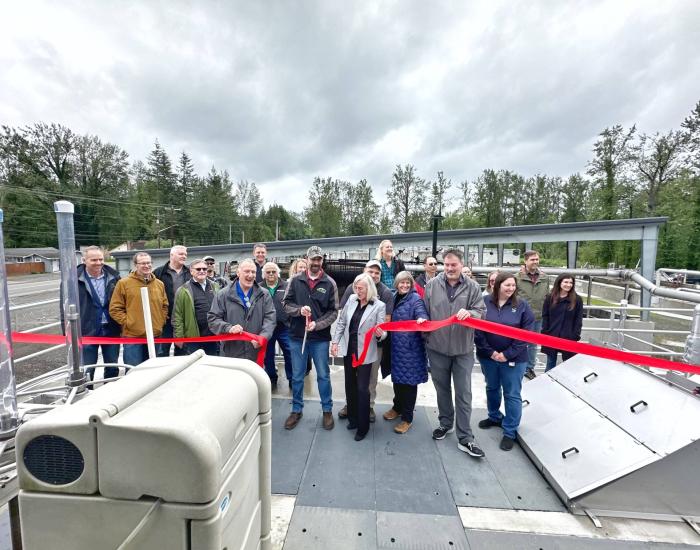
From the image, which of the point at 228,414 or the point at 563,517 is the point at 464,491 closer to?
the point at 563,517

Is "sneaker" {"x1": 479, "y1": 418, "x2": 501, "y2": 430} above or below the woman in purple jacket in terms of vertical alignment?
below

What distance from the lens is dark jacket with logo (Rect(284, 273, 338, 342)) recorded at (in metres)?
3.69

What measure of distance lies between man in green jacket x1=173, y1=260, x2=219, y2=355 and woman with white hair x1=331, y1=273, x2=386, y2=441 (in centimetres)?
174

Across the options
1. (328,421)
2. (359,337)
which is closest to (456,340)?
(359,337)

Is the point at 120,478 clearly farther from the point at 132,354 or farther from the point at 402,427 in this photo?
the point at 132,354

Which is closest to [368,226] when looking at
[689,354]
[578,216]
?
[578,216]

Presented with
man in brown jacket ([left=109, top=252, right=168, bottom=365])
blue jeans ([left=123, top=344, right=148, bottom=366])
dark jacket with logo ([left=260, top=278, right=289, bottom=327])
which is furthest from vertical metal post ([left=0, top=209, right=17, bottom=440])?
dark jacket with logo ([left=260, top=278, right=289, bottom=327])

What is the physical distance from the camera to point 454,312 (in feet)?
10.9

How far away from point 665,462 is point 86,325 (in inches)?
220

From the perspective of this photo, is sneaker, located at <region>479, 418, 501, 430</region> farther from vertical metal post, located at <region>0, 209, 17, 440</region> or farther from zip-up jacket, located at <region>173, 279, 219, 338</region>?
vertical metal post, located at <region>0, 209, 17, 440</region>

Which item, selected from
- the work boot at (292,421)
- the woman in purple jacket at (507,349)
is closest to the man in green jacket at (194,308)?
the work boot at (292,421)

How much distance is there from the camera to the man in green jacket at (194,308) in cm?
395

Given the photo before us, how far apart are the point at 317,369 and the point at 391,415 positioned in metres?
1.04

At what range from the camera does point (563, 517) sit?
2.47 m
